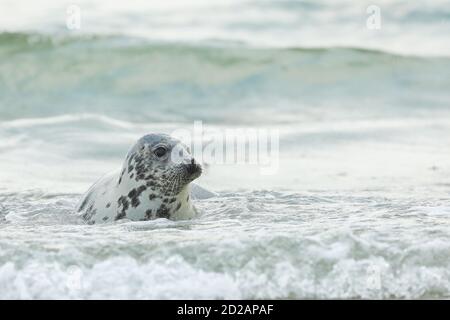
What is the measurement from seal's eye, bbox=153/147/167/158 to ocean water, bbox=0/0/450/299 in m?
0.44

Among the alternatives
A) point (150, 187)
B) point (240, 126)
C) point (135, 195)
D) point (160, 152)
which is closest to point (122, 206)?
point (135, 195)

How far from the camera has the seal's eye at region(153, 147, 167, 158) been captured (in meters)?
8.12

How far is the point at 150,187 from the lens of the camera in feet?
26.7

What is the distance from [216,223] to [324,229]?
82 cm

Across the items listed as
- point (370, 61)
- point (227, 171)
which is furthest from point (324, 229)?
point (370, 61)

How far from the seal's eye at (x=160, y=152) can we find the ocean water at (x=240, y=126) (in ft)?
1.45

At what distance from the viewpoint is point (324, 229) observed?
7.36 meters

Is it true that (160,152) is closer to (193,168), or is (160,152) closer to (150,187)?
(150,187)

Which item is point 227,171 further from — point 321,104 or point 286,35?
point 286,35

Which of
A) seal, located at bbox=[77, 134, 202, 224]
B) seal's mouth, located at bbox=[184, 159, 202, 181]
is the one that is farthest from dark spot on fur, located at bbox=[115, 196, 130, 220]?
seal's mouth, located at bbox=[184, 159, 202, 181]

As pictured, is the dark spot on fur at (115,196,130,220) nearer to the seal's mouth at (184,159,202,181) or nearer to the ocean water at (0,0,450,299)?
the ocean water at (0,0,450,299)

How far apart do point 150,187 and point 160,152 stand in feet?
0.77

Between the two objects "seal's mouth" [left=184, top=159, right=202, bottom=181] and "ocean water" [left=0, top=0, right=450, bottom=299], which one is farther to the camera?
"seal's mouth" [left=184, top=159, right=202, bottom=181]

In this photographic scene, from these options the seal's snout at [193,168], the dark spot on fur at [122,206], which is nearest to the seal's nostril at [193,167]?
the seal's snout at [193,168]
